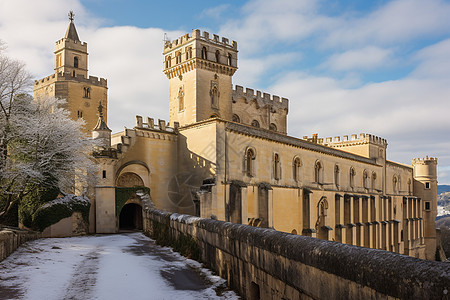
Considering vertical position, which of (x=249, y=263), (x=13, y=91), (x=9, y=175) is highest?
(x=13, y=91)

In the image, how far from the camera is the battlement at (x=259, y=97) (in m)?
44.7

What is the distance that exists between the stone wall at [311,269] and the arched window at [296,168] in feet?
86.0

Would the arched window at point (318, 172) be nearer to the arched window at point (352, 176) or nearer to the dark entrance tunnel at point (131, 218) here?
the arched window at point (352, 176)

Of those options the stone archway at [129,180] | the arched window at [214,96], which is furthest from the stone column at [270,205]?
the arched window at [214,96]

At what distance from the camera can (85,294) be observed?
26.2ft

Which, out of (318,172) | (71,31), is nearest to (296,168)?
(318,172)

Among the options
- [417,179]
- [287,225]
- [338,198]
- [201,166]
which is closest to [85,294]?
[201,166]

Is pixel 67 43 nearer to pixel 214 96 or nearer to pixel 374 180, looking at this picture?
pixel 214 96

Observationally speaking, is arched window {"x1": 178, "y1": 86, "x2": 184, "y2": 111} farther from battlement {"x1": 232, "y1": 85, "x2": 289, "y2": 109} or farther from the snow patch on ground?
the snow patch on ground

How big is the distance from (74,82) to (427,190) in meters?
56.2

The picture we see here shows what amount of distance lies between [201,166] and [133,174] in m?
5.07

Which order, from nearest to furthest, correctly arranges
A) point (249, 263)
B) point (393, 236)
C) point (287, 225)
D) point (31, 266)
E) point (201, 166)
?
1. point (249, 263)
2. point (31, 266)
3. point (201, 166)
4. point (287, 225)
5. point (393, 236)

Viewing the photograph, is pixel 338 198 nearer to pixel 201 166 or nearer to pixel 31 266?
pixel 201 166

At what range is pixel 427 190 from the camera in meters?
65.3
